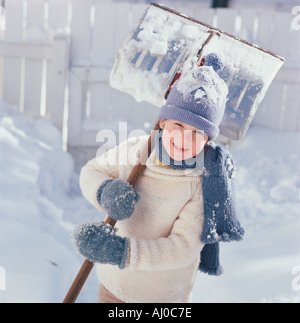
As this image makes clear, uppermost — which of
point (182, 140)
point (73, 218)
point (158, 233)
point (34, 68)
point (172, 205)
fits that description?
point (182, 140)

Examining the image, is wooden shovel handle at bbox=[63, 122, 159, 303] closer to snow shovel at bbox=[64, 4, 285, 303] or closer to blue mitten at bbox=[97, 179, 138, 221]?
blue mitten at bbox=[97, 179, 138, 221]

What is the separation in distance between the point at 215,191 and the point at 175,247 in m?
0.22

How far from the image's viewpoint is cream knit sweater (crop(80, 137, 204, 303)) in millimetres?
1425

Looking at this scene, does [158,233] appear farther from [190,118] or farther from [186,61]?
[186,61]

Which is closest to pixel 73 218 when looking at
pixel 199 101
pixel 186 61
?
pixel 186 61

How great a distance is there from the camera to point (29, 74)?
4375mm

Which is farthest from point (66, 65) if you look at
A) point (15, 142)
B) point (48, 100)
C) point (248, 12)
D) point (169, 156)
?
point (169, 156)

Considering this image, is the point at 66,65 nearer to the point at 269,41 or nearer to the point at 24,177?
the point at 24,177

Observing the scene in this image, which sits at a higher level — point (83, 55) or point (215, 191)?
point (215, 191)

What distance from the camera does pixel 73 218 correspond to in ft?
11.3

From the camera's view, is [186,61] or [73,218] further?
[73,218]

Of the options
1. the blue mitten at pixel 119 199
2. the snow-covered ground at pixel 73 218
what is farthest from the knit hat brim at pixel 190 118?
the snow-covered ground at pixel 73 218

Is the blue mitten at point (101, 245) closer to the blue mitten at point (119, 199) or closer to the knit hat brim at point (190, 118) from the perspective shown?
→ the blue mitten at point (119, 199)

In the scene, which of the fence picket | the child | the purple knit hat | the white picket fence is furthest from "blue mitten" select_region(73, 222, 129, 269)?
the fence picket
